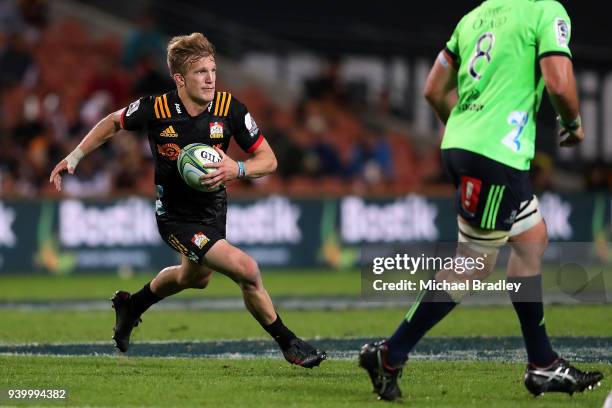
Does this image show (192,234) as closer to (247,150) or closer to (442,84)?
(247,150)

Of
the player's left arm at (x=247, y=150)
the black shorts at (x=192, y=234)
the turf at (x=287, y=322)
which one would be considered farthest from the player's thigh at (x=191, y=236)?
the turf at (x=287, y=322)

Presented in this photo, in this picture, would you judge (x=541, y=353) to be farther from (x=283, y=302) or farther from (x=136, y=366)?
(x=283, y=302)

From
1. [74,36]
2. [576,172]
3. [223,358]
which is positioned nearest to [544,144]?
[576,172]

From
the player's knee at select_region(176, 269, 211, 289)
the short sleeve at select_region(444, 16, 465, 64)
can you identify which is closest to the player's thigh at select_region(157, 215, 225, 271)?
the player's knee at select_region(176, 269, 211, 289)

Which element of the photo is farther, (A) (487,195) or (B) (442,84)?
(B) (442,84)

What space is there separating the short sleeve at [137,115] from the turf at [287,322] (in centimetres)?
266

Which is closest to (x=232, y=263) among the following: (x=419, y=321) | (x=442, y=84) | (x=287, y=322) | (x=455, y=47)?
(x=419, y=321)

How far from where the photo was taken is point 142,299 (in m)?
8.30

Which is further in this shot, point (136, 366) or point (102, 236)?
point (102, 236)

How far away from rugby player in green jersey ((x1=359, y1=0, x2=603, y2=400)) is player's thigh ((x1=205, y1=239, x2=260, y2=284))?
1234 millimetres

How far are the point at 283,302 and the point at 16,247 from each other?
5.43 m

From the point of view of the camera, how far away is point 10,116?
1961 cm

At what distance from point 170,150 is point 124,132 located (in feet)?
33.4

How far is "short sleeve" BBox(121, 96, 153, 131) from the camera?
24.8 feet
